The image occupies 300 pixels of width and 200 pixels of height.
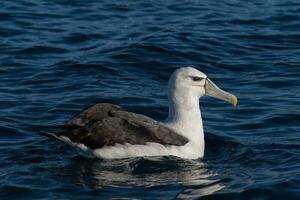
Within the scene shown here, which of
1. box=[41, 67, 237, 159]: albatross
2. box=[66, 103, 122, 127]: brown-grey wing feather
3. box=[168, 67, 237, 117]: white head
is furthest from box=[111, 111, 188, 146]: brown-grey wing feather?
box=[168, 67, 237, 117]: white head

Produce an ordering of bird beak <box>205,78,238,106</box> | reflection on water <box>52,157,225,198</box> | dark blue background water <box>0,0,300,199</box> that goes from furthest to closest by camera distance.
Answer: bird beak <box>205,78,238,106</box>, dark blue background water <box>0,0,300,199</box>, reflection on water <box>52,157,225,198</box>

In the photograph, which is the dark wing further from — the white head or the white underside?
the white head

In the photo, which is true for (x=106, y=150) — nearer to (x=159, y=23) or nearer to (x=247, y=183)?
(x=247, y=183)

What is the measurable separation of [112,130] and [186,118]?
3.93ft

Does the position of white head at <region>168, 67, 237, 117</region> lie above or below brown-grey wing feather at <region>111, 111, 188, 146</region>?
above

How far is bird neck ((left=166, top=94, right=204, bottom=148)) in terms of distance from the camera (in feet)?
45.0

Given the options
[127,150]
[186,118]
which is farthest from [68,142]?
[186,118]

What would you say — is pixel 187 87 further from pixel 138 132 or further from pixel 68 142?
pixel 68 142

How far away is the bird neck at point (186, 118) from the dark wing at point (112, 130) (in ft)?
1.17

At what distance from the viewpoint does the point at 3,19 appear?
22.3 metres

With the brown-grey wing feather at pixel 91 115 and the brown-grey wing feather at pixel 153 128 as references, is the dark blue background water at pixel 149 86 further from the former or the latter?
the brown-grey wing feather at pixel 91 115

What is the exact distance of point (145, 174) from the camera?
41.6 feet

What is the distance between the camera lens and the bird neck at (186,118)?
539 inches

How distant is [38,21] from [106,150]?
9624 millimetres
